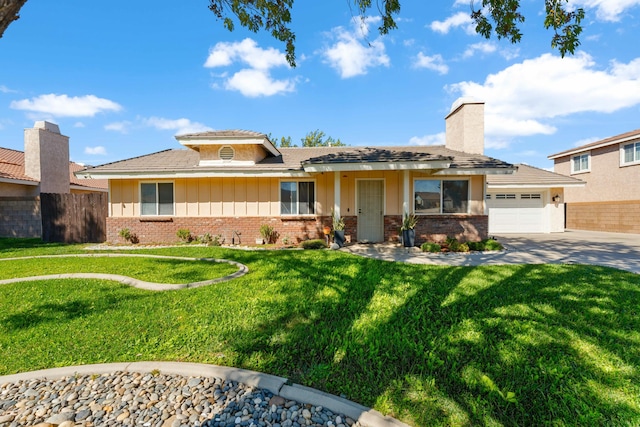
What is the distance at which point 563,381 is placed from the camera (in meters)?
2.78

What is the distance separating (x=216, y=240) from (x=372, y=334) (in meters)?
9.54

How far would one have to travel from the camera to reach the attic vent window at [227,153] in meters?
12.8

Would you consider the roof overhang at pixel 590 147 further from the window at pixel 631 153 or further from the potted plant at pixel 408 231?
the potted plant at pixel 408 231

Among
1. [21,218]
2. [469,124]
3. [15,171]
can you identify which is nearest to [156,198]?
[21,218]

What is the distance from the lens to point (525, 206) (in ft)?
52.8

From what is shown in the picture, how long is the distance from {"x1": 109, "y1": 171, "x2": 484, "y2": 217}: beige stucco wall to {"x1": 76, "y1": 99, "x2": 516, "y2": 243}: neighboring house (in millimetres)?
40

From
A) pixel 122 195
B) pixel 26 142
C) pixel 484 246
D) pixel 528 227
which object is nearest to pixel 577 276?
pixel 484 246

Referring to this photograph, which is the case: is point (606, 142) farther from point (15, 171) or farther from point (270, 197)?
point (15, 171)

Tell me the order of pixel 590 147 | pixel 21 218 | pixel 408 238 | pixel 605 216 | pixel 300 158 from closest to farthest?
pixel 408 238, pixel 300 158, pixel 21 218, pixel 605 216, pixel 590 147

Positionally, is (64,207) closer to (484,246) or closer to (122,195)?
(122,195)

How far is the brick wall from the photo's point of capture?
1141 centimetres

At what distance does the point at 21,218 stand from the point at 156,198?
8028mm

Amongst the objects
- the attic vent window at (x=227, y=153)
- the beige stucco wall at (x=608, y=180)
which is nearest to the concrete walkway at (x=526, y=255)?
the attic vent window at (x=227, y=153)

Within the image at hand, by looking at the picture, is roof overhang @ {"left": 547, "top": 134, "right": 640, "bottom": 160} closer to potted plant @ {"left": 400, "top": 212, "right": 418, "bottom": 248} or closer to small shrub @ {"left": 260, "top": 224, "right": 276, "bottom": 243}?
potted plant @ {"left": 400, "top": 212, "right": 418, "bottom": 248}
